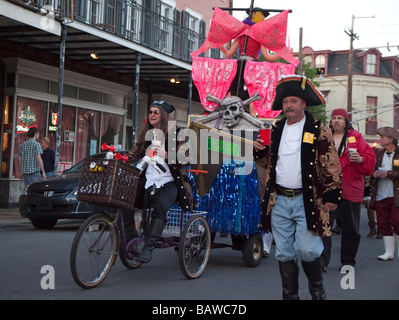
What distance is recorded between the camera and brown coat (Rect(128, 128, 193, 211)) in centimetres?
575

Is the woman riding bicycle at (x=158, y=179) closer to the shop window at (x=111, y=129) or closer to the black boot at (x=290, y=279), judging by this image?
the black boot at (x=290, y=279)

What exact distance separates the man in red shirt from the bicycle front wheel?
2704 millimetres

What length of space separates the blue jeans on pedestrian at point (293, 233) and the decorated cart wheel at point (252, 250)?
89.3 inches

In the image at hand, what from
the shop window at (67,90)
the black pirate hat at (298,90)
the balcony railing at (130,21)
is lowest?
the black pirate hat at (298,90)

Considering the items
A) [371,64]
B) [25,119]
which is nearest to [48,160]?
[25,119]

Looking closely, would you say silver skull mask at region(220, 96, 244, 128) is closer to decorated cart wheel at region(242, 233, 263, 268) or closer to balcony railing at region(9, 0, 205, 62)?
decorated cart wheel at region(242, 233, 263, 268)

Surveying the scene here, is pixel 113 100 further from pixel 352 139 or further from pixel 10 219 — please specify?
pixel 352 139

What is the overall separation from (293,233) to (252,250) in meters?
2.36

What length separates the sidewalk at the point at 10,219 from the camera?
10891mm

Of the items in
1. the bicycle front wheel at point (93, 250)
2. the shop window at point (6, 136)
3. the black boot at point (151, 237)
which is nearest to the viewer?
the bicycle front wheel at point (93, 250)

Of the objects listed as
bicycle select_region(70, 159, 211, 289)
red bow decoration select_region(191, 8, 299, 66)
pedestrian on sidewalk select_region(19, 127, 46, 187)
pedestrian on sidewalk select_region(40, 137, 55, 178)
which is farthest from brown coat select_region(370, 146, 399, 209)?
pedestrian on sidewalk select_region(40, 137, 55, 178)

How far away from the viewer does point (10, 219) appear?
1177 centimetres

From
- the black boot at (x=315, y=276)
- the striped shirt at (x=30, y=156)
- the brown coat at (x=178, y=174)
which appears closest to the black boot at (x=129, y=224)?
the brown coat at (x=178, y=174)

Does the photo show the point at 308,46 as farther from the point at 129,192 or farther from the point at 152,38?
the point at 129,192
